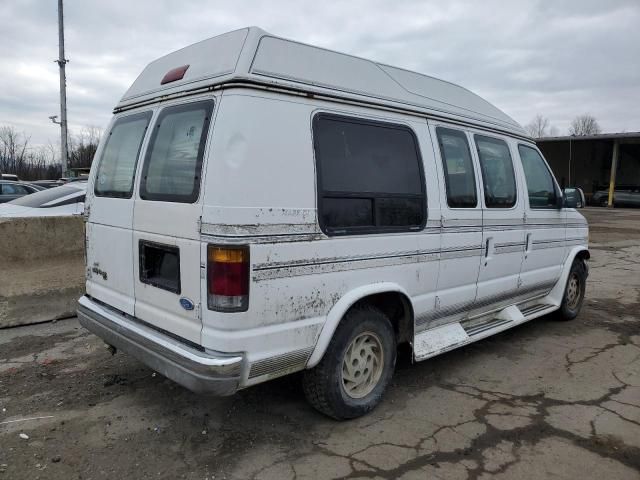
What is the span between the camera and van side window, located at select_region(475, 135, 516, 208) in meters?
4.66

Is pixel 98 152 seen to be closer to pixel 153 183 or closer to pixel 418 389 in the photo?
pixel 153 183

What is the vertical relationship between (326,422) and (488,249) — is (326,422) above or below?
below

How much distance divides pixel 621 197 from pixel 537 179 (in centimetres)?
3111

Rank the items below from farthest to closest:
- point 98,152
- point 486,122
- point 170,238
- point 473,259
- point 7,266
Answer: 1. point 7,266
2. point 486,122
3. point 473,259
4. point 98,152
5. point 170,238

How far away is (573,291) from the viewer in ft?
21.1

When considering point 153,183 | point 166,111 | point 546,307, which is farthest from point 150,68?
point 546,307

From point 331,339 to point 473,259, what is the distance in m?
1.68

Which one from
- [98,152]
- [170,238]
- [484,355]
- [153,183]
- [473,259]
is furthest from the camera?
[484,355]

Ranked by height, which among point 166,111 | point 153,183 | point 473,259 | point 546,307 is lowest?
point 546,307

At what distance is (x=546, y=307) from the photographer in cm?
589

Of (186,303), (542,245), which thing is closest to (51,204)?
(186,303)

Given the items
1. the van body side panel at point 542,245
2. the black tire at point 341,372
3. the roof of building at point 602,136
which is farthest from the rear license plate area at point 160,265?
the roof of building at point 602,136

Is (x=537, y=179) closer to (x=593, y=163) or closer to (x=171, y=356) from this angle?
(x=171, y=356)

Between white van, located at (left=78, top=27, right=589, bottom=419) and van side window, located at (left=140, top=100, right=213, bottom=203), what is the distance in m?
0.01
